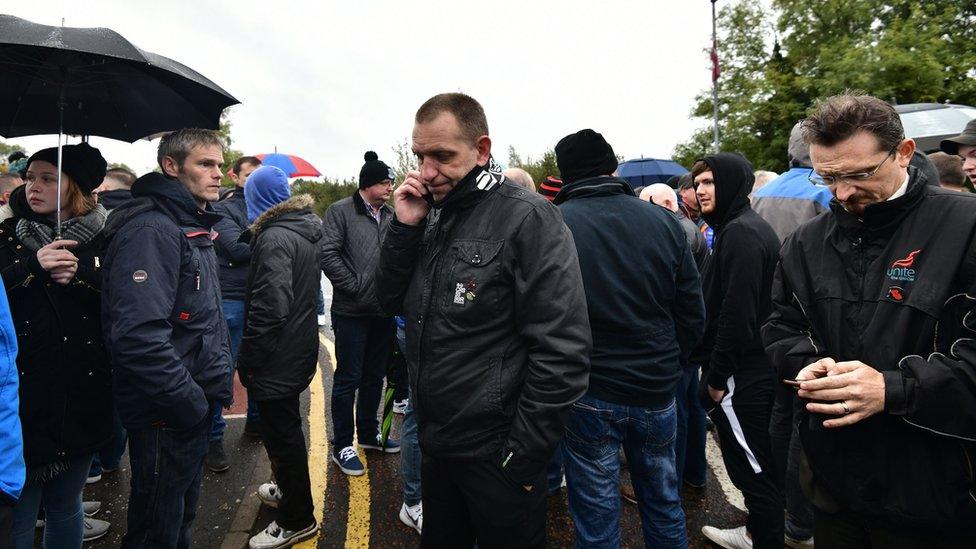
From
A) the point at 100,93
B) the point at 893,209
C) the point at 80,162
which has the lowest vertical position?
the point at 893,209

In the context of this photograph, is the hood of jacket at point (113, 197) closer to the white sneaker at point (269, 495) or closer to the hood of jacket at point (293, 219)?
the hood of jacket at point (293, 219)

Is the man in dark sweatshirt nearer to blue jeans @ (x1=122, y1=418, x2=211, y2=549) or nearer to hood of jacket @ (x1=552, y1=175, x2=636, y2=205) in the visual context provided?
hood of jacket @ (x1=552, y1=175, x2=636, y2=205)

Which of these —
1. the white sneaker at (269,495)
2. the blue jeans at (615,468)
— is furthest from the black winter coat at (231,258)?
the blue jeans at (615,468)

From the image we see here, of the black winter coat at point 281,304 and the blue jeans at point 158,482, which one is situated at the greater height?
the black winter coat at point 281,304

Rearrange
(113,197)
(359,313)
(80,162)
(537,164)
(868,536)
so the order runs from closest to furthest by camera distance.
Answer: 1. (868,536)
2. (80,162)
3. (113,197)
4. (359,313)
5. (537,164)

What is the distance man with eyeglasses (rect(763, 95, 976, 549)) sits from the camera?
1.59 metres

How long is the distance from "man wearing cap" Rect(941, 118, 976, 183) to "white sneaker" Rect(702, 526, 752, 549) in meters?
3.22

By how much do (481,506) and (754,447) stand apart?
166cm

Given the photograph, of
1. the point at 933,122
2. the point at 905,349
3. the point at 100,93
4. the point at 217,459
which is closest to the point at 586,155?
the point at 905,349

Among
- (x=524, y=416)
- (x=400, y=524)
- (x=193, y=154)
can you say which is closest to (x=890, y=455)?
(x=524, y=416)

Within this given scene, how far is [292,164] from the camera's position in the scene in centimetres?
901

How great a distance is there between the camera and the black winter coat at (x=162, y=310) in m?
2.25

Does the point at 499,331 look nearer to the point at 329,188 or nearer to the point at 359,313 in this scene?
the point at 359,313

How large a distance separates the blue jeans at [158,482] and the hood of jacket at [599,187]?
2.18m
